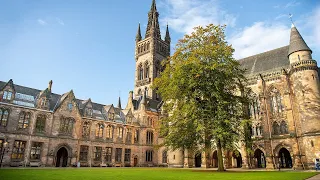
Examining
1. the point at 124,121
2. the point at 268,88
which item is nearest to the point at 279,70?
the point at 268,88

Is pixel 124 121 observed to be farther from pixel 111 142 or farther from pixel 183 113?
pixel 183 113

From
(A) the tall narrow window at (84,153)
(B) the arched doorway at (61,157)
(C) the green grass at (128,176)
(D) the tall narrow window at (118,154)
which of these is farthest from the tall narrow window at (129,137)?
(C) the green grass at (128,176)

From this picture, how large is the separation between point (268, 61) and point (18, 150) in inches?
1674

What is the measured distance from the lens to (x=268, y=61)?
42.1 metres

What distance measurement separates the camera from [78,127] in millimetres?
39656

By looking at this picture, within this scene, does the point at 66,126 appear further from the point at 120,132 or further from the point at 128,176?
the point at 128,176

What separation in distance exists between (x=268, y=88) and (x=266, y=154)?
10.6 meters

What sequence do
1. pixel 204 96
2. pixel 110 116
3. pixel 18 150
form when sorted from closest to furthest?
1. pixel 204 96
2. pixel 18 150
3. pixel 110 116

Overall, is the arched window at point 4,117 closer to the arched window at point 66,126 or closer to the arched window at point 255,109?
the arched window at point 66,126

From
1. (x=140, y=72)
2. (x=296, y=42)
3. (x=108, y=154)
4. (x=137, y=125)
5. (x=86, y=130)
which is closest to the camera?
(x=296, y=42)

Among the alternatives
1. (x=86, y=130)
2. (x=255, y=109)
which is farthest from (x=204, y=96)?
(x=86, y=130)

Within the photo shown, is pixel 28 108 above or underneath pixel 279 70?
underneath

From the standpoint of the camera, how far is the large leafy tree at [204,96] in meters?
24.5

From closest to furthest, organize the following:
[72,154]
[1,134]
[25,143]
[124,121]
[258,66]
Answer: [1,134] < [25,143] < [72,154] < [258,66] < [124,121]
